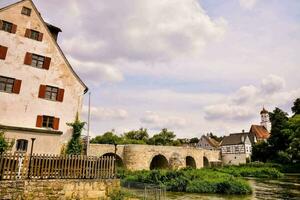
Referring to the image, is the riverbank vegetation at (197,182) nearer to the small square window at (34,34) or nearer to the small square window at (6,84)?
the small square window at (6,84)

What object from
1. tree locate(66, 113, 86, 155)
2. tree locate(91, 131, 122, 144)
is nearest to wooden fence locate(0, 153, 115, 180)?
tree locate(66, 113, 86, 155)

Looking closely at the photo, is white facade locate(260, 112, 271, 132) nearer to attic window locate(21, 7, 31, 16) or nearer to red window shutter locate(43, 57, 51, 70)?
red window shutter locate(43, 57, 51, 70)

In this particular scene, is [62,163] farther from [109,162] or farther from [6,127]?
[6,127]

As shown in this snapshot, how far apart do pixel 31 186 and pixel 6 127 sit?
316 inches

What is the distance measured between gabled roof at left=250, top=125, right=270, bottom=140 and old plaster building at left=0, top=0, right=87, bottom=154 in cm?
5959

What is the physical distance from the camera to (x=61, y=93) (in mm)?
21234

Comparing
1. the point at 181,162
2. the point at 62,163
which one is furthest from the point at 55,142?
the point at 181,162

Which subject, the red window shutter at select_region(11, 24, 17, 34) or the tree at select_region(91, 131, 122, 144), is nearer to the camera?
the red window shutter at select_region(11, 24, 17, 34)

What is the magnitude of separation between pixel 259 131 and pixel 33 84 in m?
66.0

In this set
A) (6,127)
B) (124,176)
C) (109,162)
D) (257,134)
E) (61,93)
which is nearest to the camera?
(109,162)

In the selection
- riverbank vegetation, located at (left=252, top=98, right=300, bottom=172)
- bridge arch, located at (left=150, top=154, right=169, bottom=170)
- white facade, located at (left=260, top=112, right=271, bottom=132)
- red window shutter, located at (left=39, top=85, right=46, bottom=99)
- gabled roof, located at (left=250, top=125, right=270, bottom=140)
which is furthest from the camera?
white facade, located at (left=260, top=112, right=271, bottom=132)

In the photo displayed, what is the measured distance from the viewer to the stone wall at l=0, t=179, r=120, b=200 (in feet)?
36.1

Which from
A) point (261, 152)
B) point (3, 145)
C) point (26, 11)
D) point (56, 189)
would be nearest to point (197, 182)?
point (56, 189)

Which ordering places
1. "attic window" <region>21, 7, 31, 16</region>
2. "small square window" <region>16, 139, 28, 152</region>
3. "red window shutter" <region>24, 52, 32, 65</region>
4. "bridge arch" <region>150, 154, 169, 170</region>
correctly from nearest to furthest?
"small square window" <region>16, 139, 28, 152</region> < "red window shutter" <region>24, 52, 32, 65</region> < "attic window" <region>21, 7, 31, 16</region> < "bridge arch" <region>150, 154, 169, 170</region>
